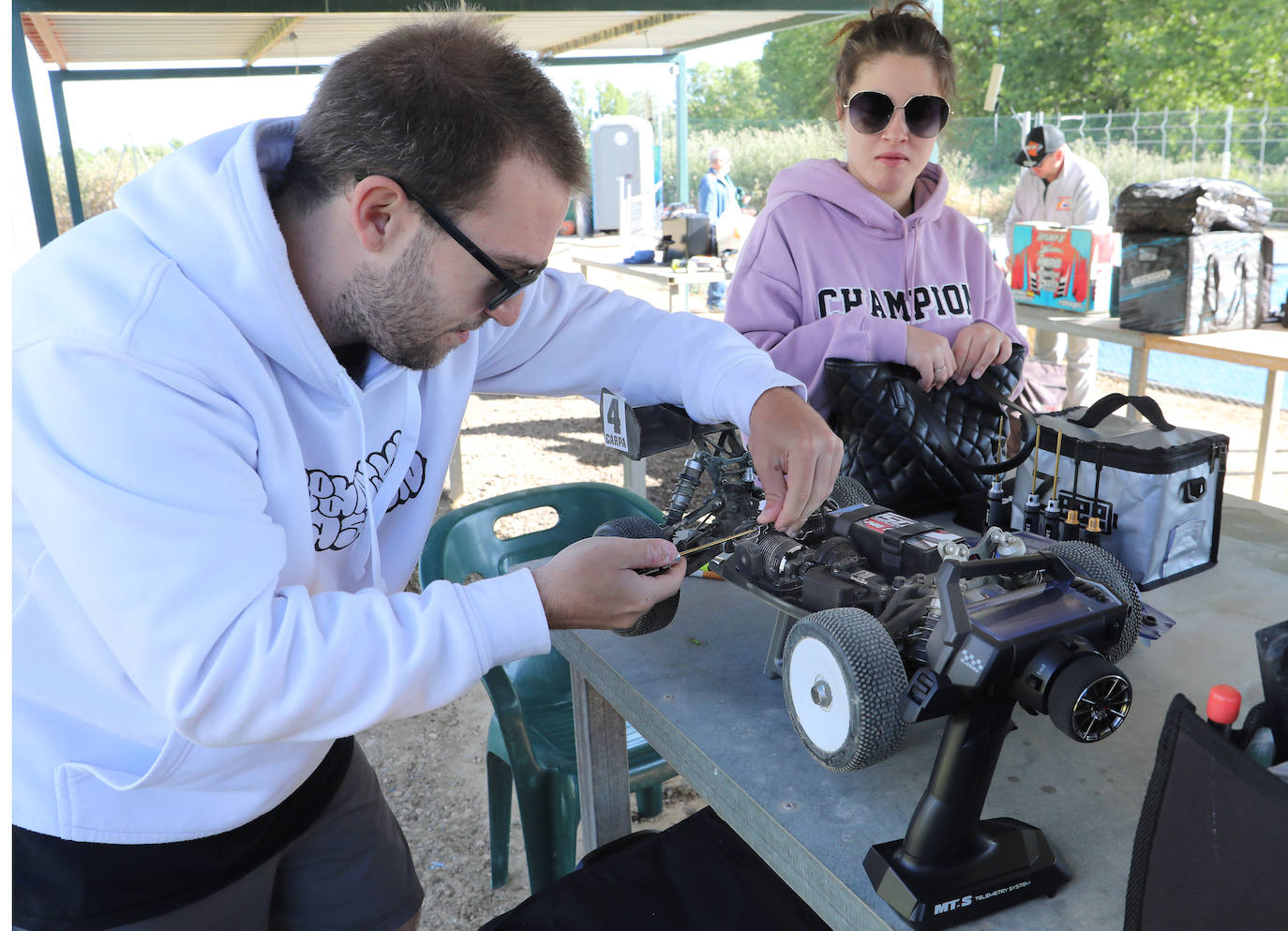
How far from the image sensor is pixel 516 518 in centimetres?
546

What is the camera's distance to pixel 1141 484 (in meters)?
1.59

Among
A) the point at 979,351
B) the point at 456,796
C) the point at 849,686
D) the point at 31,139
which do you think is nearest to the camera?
the point at 849,686

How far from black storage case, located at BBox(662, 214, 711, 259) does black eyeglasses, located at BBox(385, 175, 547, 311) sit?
18.8 ft

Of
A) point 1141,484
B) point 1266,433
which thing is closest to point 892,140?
point 1141,484

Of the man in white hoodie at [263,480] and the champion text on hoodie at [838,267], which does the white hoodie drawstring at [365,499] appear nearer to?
the man in white hoodie at [263,480]

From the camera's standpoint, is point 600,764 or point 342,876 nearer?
point 342,876

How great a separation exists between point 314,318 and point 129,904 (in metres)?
0.76

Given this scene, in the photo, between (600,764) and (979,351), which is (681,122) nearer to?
(979,351)

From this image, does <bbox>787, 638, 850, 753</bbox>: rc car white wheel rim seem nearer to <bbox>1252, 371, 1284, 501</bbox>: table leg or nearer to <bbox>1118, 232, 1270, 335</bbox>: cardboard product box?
<bbox>1118, 232, 1270, 335</bbox>: cardboard product box

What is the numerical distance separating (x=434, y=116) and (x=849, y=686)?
0.75m

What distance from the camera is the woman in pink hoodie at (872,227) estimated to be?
2219mm

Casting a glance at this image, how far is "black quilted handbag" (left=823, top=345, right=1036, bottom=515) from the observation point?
192 cm

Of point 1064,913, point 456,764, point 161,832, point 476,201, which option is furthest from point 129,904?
point 456,764

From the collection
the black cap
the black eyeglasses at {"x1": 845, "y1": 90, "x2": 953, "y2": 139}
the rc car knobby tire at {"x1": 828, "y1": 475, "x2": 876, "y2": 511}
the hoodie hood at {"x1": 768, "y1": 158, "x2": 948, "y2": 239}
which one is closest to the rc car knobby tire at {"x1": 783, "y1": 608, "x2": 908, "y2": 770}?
the rc car knobby tire at {"x1": 828, "y1": 475, "x2": 876, "y2": 511}
